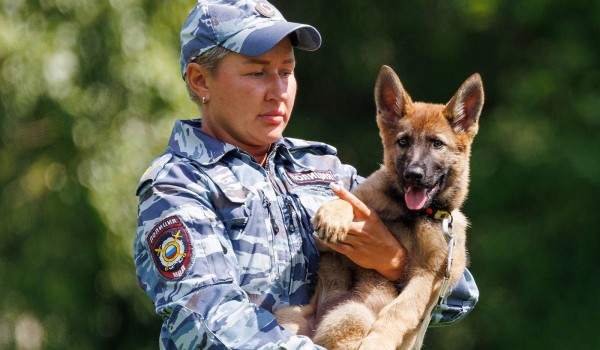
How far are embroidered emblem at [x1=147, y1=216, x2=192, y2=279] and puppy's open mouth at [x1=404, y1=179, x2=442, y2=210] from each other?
1.34m

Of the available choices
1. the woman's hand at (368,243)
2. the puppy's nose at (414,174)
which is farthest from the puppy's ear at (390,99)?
the woman's hand at (368,243)

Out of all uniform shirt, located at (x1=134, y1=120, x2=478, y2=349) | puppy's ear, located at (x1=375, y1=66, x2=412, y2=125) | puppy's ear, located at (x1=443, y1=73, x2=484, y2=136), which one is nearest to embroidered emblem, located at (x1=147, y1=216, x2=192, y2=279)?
uniform shirt, located at (x1=134, y1=120, x2=478, y2=349)

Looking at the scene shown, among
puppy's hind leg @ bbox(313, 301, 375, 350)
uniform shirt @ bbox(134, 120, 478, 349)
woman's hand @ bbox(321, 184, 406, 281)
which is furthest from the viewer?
woman's hand @ bbox(321, 184, 406, 281)

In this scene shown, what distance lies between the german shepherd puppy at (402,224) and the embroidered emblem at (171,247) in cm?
57

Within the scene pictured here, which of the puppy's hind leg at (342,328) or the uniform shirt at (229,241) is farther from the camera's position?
the puppy's hind leg at (342,328)

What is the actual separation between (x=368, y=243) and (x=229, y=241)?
2.22 feet

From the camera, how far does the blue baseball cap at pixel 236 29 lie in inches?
166

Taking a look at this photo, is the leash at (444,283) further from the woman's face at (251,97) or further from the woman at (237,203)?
the woman's face at (251,97)

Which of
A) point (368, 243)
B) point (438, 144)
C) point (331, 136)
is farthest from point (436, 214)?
point (331, 136)

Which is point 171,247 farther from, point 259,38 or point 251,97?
point 259,38

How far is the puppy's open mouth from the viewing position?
488cm

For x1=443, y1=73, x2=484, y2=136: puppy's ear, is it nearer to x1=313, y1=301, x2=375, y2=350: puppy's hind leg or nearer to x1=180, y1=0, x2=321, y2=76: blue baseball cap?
x1=180, y1=0, x2=321, y2=76: blue baseball cap

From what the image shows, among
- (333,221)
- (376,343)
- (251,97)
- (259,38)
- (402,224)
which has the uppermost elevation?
(259,38)

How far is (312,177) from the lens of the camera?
4590 mm
